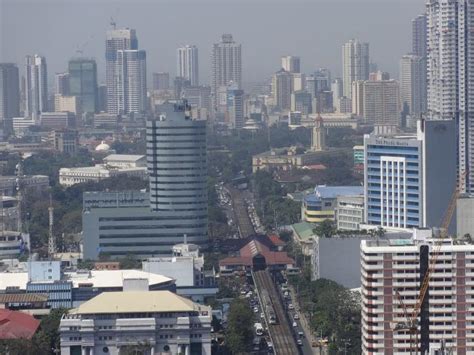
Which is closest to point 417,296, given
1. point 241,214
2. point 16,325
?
point 16,325

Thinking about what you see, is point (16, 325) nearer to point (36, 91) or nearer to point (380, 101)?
point (380, 101)

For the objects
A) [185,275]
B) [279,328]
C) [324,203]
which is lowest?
[279,328]

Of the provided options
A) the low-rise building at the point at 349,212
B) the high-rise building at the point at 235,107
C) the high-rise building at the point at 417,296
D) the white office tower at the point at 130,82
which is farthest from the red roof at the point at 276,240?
the white office tower at the point at 130,82

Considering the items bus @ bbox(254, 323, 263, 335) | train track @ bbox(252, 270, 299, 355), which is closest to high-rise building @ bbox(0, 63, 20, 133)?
train track @ bbox(252, 270, 299, 355)

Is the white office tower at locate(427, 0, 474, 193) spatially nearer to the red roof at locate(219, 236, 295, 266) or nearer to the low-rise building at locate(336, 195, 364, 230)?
the low-rise building at locate(336, 195, 364, 230)

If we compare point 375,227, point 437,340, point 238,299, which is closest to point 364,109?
point 375,227

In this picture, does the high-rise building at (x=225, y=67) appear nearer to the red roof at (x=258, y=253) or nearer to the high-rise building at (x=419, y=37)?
the high-rise building at (x=419, y=37)
